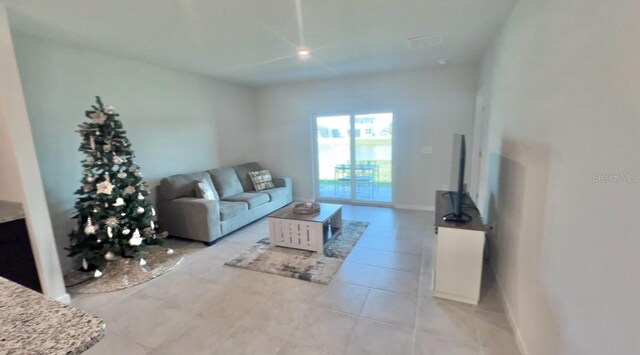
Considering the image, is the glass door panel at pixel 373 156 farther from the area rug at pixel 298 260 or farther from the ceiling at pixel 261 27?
the area rug at pixel 298 260

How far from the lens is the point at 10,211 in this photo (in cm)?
217

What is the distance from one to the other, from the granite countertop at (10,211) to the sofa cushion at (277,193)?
3.03 m

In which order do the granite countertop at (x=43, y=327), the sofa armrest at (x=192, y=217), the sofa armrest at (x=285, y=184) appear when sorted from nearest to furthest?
the granite countertop at (x=43, y=327), the sofa armrest at (x=192, y=217), the sofa armrest at (x=285, y=184)

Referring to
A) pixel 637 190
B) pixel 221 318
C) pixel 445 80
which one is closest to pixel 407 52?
pixel 445 80

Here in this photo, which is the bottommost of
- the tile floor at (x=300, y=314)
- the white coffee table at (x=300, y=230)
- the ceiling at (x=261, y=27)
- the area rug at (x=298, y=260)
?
the tile floor at (x=300, y=314)

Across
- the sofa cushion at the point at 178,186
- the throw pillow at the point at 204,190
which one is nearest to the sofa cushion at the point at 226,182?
the throw pillow at the point at 204,190

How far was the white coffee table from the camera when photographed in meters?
3.23

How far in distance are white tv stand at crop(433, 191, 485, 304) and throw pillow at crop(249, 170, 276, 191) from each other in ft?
11.4

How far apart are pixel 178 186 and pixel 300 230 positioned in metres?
1.93

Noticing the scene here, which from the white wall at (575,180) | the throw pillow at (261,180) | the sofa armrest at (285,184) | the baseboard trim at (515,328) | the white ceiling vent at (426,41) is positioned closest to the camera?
the white wall at (575,180)

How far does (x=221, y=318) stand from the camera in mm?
2170

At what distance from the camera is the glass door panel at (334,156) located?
539cm

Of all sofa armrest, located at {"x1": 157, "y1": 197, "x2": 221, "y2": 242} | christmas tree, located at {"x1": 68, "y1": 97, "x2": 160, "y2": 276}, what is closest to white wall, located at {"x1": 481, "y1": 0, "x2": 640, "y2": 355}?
sofa armrest, located at {"x1": 157, "y1": 197, "x2": 221, "y2": 242}

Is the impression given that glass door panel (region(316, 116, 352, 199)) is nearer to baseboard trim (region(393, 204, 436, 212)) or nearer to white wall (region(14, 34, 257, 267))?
baseboard trim (region(393, 204, 436, 212))
